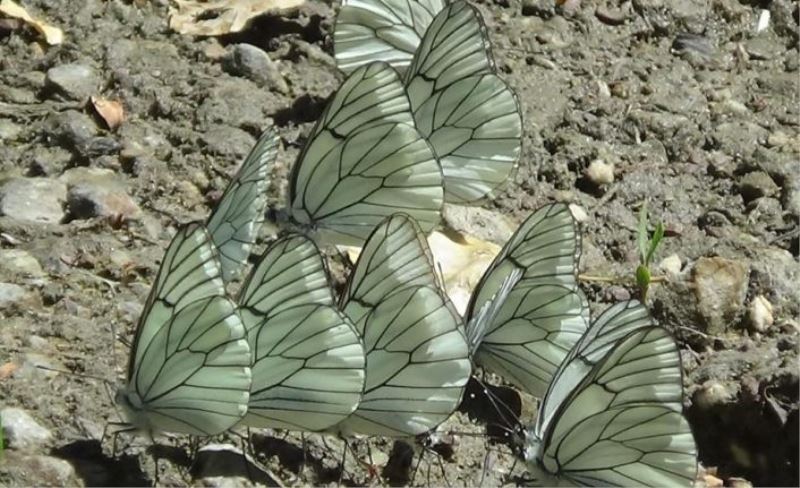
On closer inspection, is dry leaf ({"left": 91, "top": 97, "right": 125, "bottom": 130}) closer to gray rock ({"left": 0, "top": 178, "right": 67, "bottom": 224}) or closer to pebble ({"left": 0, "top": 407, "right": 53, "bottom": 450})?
gray rock ({"left": 0, "top": 178, "right": 67, "bottom": 224})

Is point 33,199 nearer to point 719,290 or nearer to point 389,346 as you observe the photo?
point 389,346

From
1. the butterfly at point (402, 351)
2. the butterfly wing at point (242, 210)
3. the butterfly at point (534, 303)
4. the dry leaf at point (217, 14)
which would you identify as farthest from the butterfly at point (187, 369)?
the dry leaf at point (217, 14)

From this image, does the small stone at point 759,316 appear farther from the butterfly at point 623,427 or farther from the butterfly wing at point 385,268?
the butterfly wing at point 385,268

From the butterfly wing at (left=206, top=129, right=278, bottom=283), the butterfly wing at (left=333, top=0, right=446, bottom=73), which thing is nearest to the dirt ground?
the butterfly wing at (left=333, top=0, right=446, bottom=73)

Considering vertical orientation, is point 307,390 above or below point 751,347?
above

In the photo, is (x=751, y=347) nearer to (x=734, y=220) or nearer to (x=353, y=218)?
(x=734, y=220)

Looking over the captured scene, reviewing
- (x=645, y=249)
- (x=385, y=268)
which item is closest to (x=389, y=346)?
(x=385, y=268)

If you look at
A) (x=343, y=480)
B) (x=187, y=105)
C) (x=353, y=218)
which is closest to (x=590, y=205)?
(x=353, y=218)
